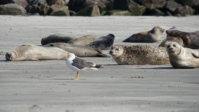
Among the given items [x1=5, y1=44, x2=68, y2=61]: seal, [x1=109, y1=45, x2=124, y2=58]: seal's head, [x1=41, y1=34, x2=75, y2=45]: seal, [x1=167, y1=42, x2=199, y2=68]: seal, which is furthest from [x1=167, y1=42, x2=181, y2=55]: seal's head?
[x1=41, y1=34, x2=75, y2=45]: seal

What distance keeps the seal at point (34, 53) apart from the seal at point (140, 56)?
122 cm

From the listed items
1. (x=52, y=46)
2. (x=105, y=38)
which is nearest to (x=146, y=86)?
(x=52, y=46)

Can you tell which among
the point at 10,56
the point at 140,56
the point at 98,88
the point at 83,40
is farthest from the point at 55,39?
the point at 98,88

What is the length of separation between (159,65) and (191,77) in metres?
2.04

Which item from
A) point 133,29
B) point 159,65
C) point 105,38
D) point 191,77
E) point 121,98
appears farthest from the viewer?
point 133,29

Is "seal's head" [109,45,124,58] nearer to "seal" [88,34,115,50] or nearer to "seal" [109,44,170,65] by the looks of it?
"seal" [109,44,170,65]

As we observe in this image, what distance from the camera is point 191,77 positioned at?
955 cm

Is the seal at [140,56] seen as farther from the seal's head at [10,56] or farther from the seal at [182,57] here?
the seal's head at [10,56]

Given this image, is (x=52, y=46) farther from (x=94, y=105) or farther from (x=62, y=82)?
(x=94, y=105)

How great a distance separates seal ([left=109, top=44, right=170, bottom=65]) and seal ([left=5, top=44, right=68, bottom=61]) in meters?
1.22

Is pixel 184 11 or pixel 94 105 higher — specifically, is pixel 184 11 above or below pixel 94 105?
below

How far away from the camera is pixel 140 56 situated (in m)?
11.7

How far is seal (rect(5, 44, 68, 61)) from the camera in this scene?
39.4ft

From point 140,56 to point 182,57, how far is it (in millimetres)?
1108
